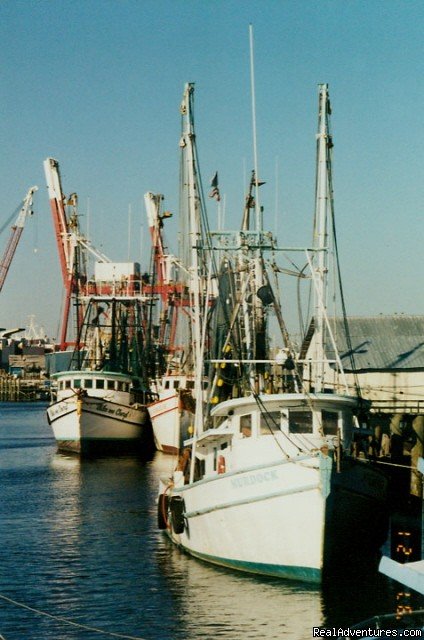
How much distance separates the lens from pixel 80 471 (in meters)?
49.8

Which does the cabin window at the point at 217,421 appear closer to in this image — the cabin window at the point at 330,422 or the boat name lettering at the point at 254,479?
the cabin window at the point at 330,422

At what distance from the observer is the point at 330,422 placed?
23031 millimetres

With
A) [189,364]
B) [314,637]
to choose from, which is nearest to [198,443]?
[314,637]

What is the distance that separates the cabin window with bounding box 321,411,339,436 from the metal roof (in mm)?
26853

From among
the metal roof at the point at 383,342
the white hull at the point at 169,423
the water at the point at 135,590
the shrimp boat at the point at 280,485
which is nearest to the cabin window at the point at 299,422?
the shrimp boat at the point at 280,485

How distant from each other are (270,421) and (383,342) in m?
Result: 31.3

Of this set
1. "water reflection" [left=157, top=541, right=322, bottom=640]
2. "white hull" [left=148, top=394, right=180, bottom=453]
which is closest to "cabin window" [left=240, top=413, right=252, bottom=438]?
"water reflection" [left=157, top=541, right=322, bottom=640]

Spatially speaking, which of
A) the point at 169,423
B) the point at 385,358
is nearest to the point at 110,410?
→ the point at 169,423

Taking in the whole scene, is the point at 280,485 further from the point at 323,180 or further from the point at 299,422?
the point at 323,180

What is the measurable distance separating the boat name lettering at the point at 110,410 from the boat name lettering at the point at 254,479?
37221 millimetres

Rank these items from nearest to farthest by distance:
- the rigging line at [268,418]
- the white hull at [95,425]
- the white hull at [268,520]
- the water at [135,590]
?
the water at [135,590], the white hull at [268,520], the rigging line at [268,418], the white hull at [95,425]

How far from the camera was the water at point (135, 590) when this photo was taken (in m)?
19.1

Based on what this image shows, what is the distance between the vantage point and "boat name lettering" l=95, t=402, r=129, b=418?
58.6 metres

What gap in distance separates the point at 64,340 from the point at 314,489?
106429 mm
